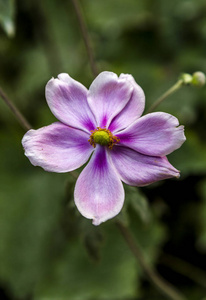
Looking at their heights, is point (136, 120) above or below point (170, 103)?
above

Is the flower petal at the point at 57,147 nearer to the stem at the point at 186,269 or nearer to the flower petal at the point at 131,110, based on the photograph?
the flower petal at the point at 131,110

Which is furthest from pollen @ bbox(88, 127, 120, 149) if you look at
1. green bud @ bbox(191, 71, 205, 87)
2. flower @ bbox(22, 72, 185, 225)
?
green bud @ bbox(191, 71, 205, 87)

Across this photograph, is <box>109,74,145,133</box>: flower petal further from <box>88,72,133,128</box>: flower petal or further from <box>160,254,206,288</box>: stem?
<box>160,254,206,288</box>: stem

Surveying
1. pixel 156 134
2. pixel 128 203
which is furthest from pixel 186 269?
pixel 156 134

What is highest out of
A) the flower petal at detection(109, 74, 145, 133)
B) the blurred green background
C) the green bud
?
the flower petal at detection(109, 74, 145, 133)

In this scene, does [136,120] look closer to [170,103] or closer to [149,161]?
[149,161]

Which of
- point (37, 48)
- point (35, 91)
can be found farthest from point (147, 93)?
point (37, 48)
